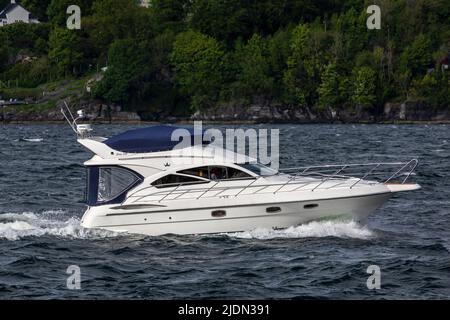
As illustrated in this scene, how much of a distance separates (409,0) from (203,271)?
12721 cm

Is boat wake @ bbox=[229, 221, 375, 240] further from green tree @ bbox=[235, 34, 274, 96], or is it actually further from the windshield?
green tree @ bbox=[235, 34, 274, 96]

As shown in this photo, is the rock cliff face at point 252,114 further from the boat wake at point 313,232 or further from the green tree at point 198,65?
the boat wake at point 313,232

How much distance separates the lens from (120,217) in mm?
28812

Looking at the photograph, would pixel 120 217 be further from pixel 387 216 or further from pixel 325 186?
pixel 387 216

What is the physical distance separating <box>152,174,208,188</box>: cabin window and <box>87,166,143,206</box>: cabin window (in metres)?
0.50

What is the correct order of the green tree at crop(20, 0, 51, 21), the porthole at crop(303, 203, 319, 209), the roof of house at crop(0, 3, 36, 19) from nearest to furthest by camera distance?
the porthole at crop(303, 203, 319, 209) < the roof of house at crop(0, 3, 36, 19) < the green tree at crop(20, 0, 51, 21)

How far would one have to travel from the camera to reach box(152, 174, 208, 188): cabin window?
2903 centimetres

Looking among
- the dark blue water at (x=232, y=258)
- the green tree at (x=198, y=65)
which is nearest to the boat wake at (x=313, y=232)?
the dark blue water at (x=232, y=258)

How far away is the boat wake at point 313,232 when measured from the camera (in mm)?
28578

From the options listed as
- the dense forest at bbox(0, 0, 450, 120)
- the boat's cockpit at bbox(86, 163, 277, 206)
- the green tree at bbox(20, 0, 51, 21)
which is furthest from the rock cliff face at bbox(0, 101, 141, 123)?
the boat's cockpit at bbox(86, 163, 277, 206)

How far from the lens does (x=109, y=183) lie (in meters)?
29.4

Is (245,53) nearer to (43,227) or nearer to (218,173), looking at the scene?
(43,227)

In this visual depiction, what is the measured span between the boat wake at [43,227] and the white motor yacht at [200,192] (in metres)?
0.31
